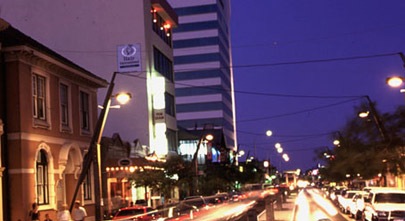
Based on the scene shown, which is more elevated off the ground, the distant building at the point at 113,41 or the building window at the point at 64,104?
the distant building at the point at 113,41

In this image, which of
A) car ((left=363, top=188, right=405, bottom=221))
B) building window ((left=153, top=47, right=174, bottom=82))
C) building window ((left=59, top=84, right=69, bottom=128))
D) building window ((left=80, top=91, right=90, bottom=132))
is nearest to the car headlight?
car ((left=363, top=188, right=405, bottom=221))

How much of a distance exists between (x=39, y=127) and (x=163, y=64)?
102 ft

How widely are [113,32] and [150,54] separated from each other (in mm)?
3847

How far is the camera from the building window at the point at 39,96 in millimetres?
29250

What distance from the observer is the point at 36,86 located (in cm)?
2955

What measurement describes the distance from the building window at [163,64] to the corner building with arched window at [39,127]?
21886 mm

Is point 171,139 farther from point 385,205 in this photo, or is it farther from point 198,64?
point 198,64

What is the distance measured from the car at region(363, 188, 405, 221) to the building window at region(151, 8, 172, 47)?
32.3m

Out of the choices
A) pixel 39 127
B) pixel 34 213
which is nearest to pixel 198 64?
pixel 39 127

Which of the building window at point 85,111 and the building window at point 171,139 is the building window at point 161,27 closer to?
the building window at point 171,139

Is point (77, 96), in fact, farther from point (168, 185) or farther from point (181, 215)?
point (181, 215)

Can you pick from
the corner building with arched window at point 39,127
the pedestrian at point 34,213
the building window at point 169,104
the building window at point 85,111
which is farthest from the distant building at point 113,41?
the pedestrian at point 34,213

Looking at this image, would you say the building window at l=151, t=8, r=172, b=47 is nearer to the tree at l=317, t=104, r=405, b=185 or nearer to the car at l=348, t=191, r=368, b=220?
the tree at l=317, t=104, r=405, b=185

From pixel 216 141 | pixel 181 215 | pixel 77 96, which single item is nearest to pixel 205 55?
pixel 216 141
